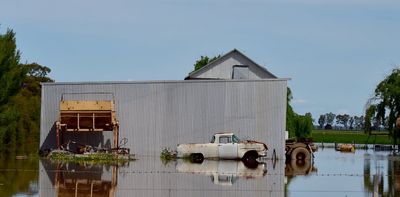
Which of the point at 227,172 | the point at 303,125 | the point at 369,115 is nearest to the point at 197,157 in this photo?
the point at 227,172

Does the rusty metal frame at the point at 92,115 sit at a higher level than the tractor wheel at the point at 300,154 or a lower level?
higher

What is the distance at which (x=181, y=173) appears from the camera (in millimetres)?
31562

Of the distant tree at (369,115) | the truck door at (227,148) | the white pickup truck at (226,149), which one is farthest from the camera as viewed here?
the distant tree at (369,115)

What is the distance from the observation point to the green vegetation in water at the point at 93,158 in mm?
40812

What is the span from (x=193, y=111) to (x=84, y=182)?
69.8 ft

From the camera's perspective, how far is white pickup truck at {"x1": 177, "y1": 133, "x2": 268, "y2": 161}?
43.2 meters

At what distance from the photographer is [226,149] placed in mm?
43688

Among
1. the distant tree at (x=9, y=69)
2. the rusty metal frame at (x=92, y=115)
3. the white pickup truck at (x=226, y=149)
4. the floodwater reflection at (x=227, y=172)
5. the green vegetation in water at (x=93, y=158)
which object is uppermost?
the distant tree at (x=9, y=69)

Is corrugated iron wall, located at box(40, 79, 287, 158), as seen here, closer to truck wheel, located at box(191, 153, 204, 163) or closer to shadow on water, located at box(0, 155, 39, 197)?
truck wheel, located at box(191, 153, 204, 163)

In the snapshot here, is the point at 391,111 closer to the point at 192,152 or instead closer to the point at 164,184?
the point at 192,152

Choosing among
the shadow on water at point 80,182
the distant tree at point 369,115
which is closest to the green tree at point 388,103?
the distant tree at point 369,115

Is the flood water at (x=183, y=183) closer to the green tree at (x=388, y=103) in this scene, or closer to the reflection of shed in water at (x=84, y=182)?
the reflection of shed in water at (x=84, y=182)

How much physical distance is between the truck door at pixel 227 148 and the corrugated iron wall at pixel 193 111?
7.77 ft

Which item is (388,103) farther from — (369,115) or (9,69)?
(9,69)
